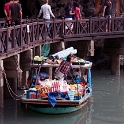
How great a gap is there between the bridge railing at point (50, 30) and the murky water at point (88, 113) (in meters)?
2.05

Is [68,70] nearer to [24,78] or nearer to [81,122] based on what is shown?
[81,122]

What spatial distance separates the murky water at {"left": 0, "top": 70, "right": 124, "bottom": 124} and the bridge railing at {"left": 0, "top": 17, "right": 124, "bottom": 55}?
205cm

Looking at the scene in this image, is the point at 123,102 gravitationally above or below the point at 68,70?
below

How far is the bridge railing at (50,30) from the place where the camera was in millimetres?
13938

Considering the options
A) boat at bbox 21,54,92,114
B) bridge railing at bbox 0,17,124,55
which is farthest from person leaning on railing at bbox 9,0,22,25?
boat at bbox 21,54,92,114

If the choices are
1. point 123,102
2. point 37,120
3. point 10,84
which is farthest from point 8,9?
point 123,102

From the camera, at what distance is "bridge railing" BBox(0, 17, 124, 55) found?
13.9 m

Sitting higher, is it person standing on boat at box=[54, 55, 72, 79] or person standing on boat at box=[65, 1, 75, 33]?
person standing on boat at box=[65, 1, 75, 33]

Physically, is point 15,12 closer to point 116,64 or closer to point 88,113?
point 88,113

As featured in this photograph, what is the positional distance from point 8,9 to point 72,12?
5598 millimetres

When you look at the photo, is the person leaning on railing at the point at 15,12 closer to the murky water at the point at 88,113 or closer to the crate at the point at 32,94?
the crate at the point at 32,94

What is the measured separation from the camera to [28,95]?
13.4m

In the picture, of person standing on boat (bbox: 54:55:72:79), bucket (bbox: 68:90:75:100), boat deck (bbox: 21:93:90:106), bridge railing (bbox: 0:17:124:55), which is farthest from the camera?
person standing on boat (bbox: 54:55:72:79)

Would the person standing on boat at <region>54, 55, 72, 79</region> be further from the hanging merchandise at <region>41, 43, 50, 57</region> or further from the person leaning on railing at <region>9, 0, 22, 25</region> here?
the hanging merchandise at <region>41, 43, 50, 57</region>
